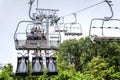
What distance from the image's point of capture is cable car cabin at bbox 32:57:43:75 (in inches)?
1107

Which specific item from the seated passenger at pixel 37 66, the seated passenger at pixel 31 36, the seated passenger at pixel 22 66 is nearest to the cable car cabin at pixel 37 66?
the seated passenger at pixel 37 66

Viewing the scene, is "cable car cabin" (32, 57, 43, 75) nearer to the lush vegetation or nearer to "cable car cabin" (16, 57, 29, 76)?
"cable car cabin" (16, 57, 29, 76)

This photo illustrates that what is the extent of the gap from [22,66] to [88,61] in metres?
68.4

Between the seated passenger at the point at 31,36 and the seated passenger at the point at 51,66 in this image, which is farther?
the seated passenger at the point at 31,36

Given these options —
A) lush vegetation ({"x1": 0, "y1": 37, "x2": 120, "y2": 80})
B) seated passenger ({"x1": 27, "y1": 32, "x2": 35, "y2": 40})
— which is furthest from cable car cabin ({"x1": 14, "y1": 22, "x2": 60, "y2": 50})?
lush vegetation ({"x1": 0, "y1": 37, "x2": 120, "y2": 80})

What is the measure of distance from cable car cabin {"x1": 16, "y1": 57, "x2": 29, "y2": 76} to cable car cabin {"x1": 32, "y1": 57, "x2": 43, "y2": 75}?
1.60ft

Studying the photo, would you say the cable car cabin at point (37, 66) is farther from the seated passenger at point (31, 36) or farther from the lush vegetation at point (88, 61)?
the lush vegetation at point (88, 61)

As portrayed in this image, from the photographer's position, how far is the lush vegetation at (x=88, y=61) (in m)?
58.5

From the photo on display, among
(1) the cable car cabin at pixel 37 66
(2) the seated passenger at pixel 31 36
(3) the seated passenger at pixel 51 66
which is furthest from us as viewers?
(2) the seated passenger at pixel 31 36

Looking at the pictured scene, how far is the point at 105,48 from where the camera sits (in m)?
93.0

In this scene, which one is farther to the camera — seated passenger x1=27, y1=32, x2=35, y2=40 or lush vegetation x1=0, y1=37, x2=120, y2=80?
lush vegetation x1=0, y1=37, x2=120, y2=80

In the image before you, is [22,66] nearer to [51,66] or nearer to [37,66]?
[37,66]

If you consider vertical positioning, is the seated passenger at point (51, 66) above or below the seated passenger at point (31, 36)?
below

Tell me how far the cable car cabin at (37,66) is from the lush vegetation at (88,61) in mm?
17816
